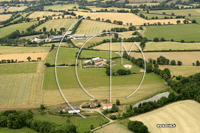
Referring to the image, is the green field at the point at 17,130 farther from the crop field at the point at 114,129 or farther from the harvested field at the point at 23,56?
the harvested field at the point at 23,56

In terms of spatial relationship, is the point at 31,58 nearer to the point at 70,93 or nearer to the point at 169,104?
the point at 70,93

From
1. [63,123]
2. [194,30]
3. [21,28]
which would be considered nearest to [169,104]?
[63,123]

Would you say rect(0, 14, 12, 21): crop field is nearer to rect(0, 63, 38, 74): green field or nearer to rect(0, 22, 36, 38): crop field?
rect(0, 22, 36, 38): crop field

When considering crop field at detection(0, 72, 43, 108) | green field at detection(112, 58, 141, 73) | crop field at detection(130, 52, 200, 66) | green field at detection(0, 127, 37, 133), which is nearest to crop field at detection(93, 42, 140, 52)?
crop field at detection(130, 52, 200, 66)

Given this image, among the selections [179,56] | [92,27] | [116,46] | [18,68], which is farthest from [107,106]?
[92,27]

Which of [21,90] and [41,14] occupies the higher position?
[41,14]

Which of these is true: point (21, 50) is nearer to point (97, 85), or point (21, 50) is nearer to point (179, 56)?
point (97, 85)
